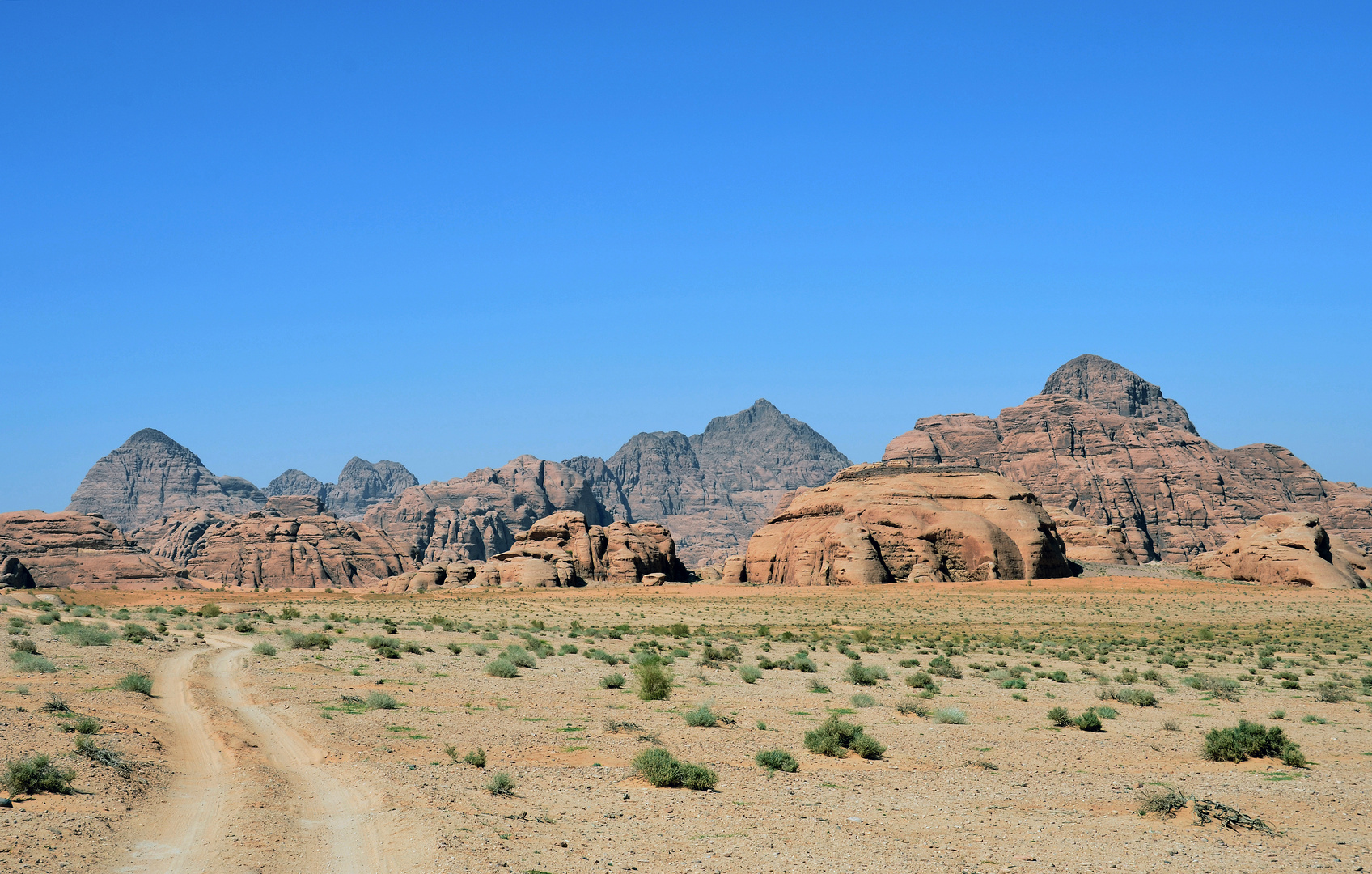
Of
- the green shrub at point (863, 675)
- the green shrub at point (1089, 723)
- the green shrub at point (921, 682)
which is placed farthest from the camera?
the green shrub at point (863, 675)

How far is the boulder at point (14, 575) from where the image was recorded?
293 ft

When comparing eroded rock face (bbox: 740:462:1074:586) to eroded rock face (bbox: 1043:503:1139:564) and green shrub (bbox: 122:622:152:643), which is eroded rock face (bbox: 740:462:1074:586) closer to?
eroded rock face (bbox: 1043:503:1139:564)

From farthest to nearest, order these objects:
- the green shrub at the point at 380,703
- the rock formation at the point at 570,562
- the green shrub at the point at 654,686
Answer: the rock formation at the point at 570,562, the green shrub at the point at 654,686, the green shrub at the point at 380,703

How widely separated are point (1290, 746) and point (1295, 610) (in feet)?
150

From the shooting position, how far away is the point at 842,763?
16.5m

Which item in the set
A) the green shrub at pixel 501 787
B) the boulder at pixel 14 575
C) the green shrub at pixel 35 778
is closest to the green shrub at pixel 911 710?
the green shrub at pixel 501 787

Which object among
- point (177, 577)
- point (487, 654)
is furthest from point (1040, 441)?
point (487, 654)

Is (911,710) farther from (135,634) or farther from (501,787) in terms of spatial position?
(135,634)

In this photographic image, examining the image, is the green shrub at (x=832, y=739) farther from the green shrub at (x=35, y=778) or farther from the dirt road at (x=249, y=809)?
the green shrub at (x=35, y=778)

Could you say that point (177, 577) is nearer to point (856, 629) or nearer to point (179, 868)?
point (856, 629)

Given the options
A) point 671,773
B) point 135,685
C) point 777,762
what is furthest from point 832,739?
point 135,685

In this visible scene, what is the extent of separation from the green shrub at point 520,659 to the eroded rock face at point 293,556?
92642 millimetres

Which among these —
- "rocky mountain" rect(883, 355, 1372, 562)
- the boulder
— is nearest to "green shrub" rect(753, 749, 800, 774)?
the boulder

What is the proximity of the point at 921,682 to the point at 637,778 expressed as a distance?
1303 cm
